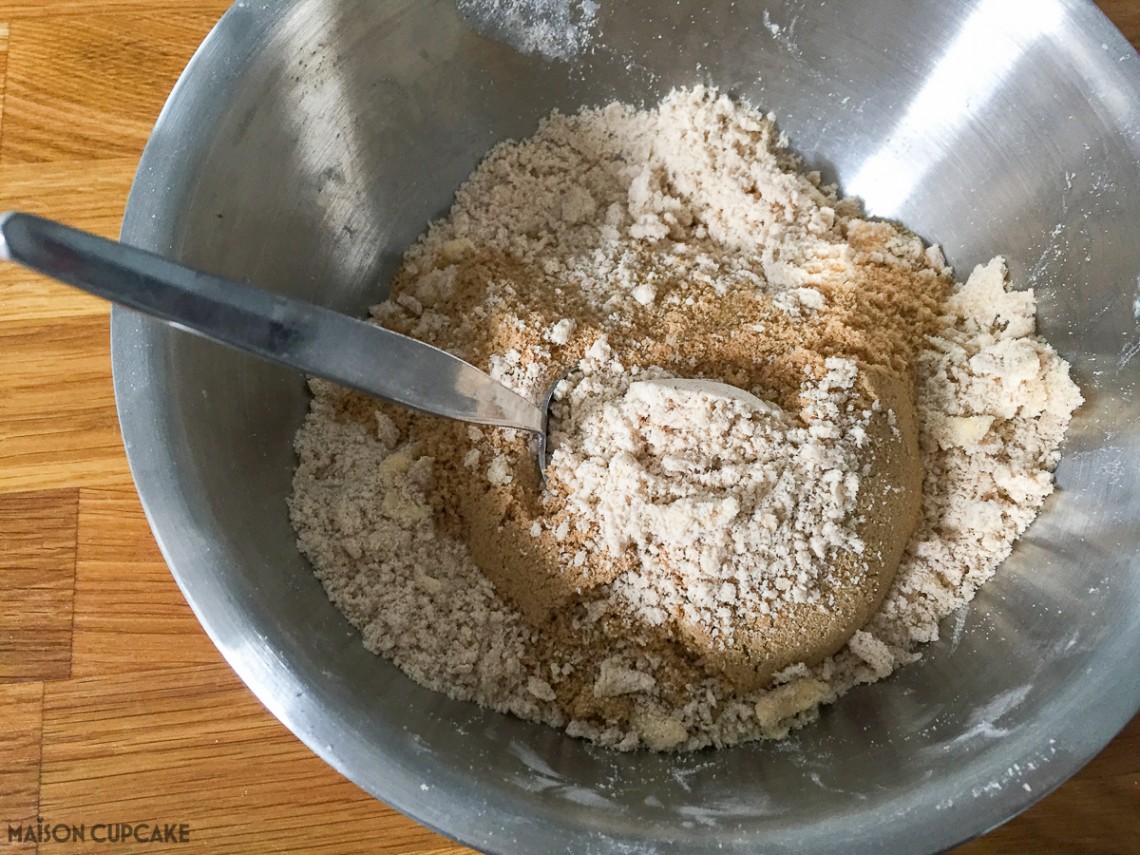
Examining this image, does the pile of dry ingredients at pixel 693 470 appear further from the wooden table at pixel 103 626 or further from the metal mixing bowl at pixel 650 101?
the wooden table at pixel 103 626

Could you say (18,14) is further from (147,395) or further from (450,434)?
(450,434)

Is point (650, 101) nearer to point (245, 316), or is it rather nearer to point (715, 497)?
point (715, 497)

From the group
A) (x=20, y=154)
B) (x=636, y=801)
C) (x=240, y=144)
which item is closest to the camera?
(x=636, y=801)

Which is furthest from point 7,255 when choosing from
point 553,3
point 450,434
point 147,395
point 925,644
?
point 925,644

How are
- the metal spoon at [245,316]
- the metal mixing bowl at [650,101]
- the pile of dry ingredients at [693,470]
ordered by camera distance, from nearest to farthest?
the metal spoon at [245,316] → the metal mixing bowl at [650,101] → the pile of dry ingredients at [693,470]

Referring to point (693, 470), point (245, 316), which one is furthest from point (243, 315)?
point (693, 470)

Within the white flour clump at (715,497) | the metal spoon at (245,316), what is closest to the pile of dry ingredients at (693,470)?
the white flour clump at (715,497)
